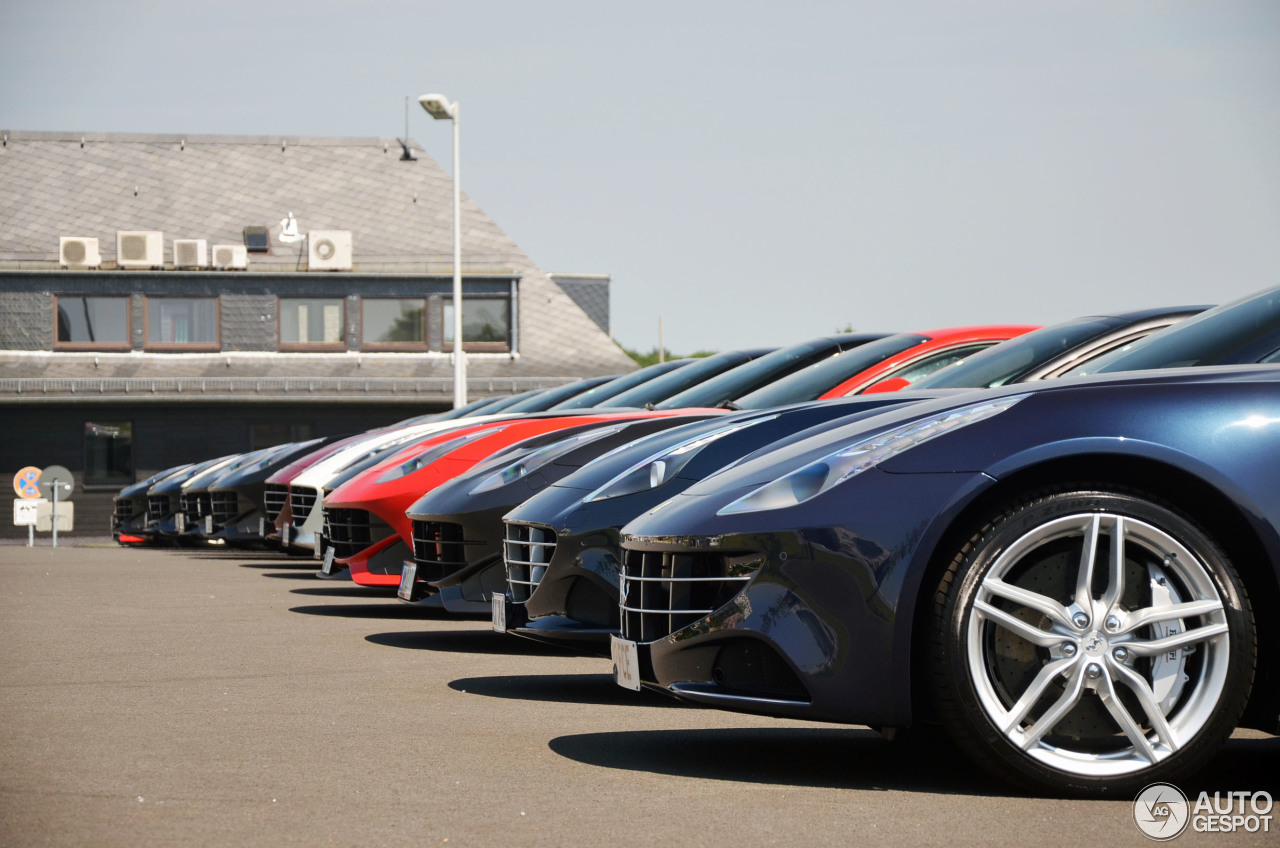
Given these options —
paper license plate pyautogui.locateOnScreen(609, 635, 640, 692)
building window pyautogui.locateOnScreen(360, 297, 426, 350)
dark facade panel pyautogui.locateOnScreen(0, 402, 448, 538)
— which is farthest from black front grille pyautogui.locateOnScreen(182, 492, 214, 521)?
building window pyautogui.locateOnScreen(360, 297, 426, 350)

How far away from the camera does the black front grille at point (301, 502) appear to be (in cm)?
1120

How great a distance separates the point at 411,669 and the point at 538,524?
106 centimetres

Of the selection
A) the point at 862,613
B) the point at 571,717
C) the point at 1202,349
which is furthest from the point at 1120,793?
the point at 571,717

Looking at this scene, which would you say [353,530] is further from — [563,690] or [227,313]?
[227,313]

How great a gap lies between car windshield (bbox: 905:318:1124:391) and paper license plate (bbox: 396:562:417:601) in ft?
8.80

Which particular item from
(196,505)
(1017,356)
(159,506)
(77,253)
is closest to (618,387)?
(1017,356)

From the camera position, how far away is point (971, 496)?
381cm

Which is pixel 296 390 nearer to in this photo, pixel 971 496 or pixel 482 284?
pixel 482 284

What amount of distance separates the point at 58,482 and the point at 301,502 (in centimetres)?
1578

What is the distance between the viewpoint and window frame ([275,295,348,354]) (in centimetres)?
3634

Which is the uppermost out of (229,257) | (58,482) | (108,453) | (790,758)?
(229,257)

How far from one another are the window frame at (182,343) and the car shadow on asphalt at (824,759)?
108 feet

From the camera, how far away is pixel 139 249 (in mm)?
36031

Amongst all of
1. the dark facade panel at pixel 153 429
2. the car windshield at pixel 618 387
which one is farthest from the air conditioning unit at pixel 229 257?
the car windshield at pixel 618 387
